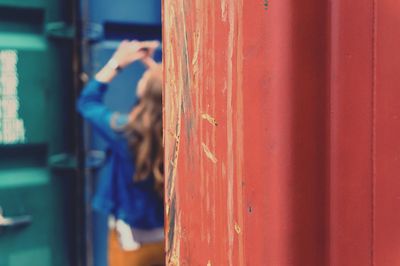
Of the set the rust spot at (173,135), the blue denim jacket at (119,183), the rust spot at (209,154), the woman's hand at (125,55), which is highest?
the woman's hand at (125,55)

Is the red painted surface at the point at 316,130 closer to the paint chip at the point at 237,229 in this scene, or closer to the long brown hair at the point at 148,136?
the paint chip at the point at 237,229

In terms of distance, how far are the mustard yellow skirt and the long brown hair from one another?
29 centimetres

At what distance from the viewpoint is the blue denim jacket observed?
2477 mm

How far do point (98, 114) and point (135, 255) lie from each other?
2.14 feet

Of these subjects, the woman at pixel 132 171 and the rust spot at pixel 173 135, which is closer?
the rust spot at pixel 173 135

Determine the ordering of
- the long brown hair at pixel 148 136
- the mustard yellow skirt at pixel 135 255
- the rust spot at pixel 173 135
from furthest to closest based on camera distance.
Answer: the mustard yellow skirt at pixel 135 255 → the long brown hair at pixel 148 136 → the rust spot at pixel 173 135

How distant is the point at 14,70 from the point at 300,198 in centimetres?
207

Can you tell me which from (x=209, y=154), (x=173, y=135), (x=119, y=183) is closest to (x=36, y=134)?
(x=119, y=183)

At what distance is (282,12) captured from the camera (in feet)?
2.22

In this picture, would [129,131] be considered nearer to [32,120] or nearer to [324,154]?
[32,120]

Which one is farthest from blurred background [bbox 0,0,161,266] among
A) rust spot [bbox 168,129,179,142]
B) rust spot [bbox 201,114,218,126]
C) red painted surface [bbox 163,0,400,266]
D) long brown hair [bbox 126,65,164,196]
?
red painted surface [bbox 163,0,400,266]

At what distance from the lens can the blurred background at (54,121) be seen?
2512 millimetres

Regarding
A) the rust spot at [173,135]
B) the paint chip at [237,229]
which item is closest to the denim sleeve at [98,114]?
the rust spot at [173,135]
